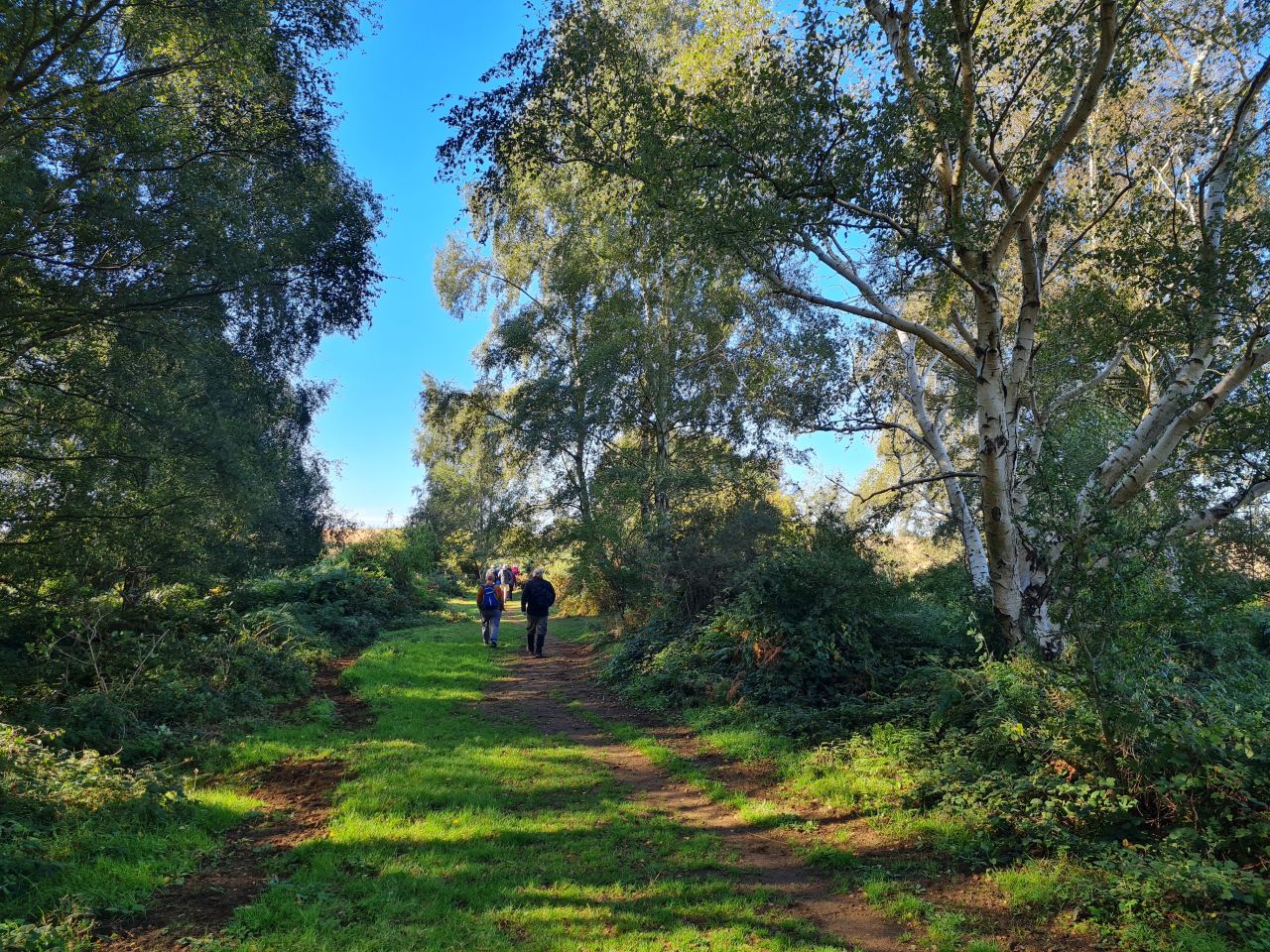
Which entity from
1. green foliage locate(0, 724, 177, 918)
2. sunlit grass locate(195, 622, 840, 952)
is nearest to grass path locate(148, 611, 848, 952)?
sunlit grass locate(195, 622, 840, 952)

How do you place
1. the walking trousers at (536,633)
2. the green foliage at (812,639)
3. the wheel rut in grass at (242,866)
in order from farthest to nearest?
1. the walking trousers at (536,633)
2. the green foliage at (812,639)
3. the wheel rut in grass at (242,866)

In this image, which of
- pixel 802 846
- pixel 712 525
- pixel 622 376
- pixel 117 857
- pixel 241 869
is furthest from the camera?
pixel 622 376

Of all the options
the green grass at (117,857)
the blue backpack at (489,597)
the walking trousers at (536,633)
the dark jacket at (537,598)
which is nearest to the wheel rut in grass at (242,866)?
the green grass at (117,857)

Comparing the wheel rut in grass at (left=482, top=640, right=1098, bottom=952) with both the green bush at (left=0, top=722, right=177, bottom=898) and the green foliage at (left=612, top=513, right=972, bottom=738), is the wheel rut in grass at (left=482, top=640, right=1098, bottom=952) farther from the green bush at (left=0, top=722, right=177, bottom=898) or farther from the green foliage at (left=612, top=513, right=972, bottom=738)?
the green bush at (left=0, top=722, right=177, bottom=898)

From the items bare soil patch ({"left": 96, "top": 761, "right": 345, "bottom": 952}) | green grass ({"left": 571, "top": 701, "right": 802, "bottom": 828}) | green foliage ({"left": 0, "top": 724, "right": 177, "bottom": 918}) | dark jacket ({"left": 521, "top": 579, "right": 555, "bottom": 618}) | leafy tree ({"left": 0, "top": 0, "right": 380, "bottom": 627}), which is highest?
leafy tree ({"left": 0, "top": 0, "right": 380, "bottom": 627})

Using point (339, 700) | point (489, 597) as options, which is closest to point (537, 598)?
point (489, 597)

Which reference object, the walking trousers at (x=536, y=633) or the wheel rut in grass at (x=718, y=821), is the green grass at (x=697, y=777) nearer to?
the wheel rut in grass at (x=718, y=821)

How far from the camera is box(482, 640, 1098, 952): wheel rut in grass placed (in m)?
3.67

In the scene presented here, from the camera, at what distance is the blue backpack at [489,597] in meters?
14.2

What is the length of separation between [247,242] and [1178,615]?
1066 centimetres

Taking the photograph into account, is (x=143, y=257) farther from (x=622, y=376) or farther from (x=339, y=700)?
(x=622, y=376)

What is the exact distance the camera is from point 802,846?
4.88 metres

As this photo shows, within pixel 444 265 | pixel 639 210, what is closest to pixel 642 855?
pixel 639 210

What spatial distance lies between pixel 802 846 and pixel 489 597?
34.1ft
